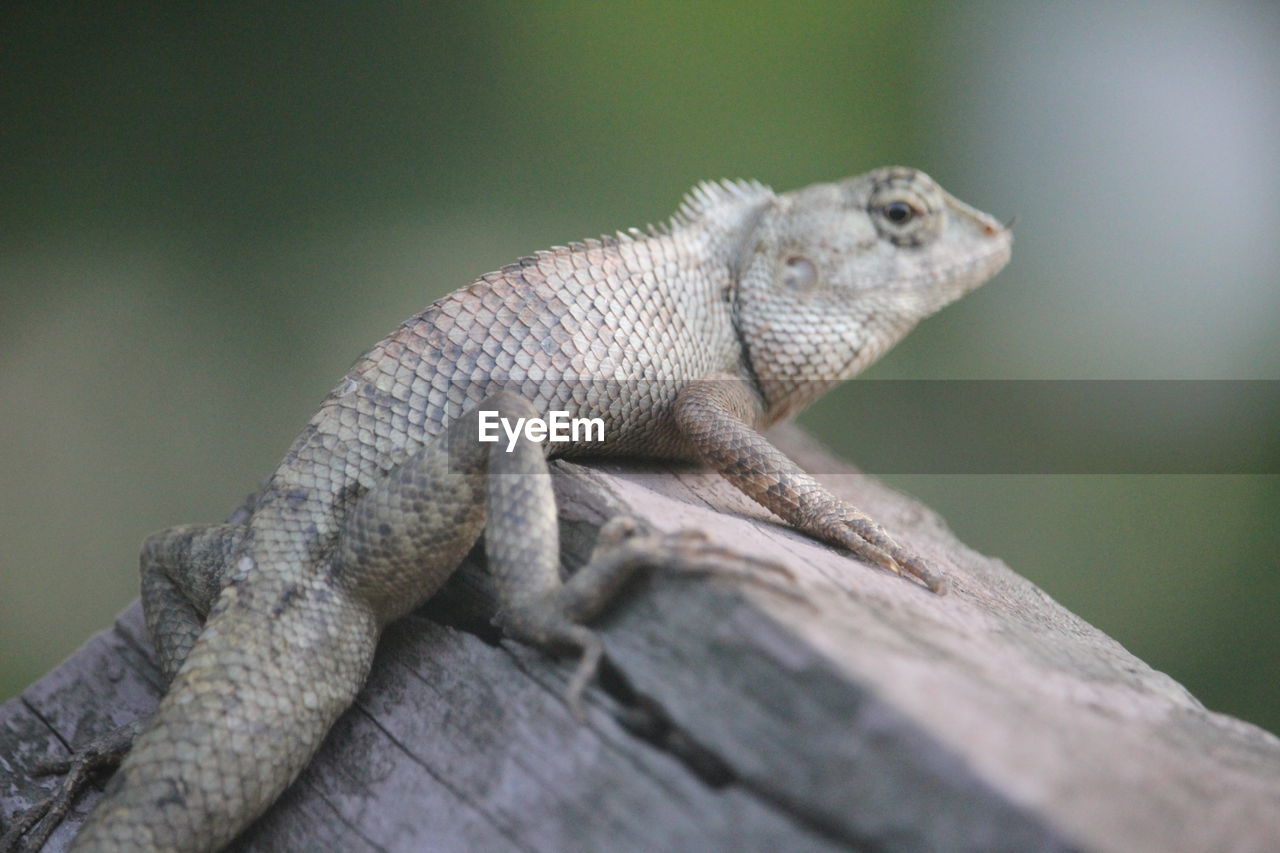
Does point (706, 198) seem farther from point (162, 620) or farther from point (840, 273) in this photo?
point (162, 620)

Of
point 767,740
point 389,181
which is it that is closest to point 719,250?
point 767,740

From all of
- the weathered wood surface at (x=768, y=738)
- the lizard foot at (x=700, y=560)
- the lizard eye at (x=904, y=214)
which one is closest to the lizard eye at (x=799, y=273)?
the lizard eye at (x=904, y=214)

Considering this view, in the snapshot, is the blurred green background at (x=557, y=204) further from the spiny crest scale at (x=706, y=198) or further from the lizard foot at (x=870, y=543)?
the lizard foot at (x=870, y=543)

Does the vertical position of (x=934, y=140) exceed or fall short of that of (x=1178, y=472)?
it exceeds it

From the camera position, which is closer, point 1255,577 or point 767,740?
point 767,740

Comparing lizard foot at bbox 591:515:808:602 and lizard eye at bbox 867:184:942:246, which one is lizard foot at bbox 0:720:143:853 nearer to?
lizard foot at bbox 591:515:808:602

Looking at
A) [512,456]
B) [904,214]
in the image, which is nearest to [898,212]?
[904,214]

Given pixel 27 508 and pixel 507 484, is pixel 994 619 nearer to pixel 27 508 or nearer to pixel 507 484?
pixel 507 484
